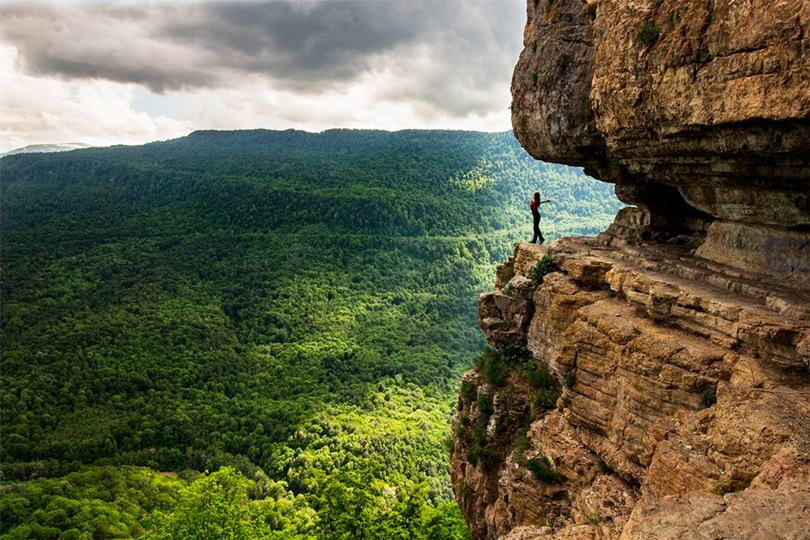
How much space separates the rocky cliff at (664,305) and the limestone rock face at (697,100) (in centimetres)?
4

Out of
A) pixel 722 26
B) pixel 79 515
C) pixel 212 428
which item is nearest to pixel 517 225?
pixel 212 428

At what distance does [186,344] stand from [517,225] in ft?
402

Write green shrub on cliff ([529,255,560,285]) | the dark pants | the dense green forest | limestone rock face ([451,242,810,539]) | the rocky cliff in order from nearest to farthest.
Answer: limestone rock face ([451,242,810,539]) → the rocky cliff → green shrub on cliff ([529,255,560,285]) → the dark pants → the dense green forest

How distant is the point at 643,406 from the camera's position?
1098cm

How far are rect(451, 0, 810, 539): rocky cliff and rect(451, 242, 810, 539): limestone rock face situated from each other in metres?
0.04

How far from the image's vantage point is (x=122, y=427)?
60.3 m

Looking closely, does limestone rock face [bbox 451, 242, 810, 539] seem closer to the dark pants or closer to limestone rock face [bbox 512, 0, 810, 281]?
limestone rock face [bbox 512, 0, 810, 281]

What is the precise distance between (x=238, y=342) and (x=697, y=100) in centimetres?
8944

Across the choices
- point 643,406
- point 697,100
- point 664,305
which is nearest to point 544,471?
point 643,406

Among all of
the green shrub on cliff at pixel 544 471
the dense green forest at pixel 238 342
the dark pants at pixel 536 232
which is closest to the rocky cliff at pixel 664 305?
the green shrub on cliff at pixel 544 471

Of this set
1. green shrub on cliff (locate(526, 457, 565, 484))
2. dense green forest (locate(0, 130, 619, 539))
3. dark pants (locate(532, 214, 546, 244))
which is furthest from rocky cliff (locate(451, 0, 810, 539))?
dense green forest (locate(0, 130, 619, 539))

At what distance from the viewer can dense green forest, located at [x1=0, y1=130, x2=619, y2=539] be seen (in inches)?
1415

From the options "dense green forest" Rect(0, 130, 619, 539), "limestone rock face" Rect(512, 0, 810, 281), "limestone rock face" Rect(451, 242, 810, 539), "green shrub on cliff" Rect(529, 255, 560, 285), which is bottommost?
"dense green forest" Rect(0, 130, 619, 539)

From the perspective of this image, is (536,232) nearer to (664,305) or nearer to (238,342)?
(664,305)
